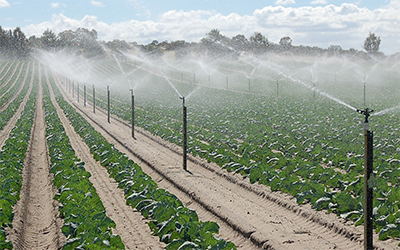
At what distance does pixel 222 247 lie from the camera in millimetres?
6590

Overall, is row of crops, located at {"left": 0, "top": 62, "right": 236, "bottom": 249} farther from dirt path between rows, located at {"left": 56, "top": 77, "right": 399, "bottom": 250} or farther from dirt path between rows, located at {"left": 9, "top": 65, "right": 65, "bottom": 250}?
dirt path between rows, located at {"left": 56, "top": 77, "right": 399, "bottom": 250}

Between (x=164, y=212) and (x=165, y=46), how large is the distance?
4779 inches

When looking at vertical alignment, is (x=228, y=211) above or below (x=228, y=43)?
below

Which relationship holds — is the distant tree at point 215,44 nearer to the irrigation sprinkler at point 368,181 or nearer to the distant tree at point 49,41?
the distant tree at point 49,41

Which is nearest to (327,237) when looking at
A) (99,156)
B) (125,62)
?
(99,156)

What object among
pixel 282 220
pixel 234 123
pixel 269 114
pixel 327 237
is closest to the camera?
pixel 327 237

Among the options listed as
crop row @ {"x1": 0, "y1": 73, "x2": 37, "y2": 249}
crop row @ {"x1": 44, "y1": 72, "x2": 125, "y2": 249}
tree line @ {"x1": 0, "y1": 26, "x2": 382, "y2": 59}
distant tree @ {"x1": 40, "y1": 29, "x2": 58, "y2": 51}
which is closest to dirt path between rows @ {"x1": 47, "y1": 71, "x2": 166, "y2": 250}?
crop row @ {"x1": 44, "y1": 72, "x2": 125, "y2": 249}

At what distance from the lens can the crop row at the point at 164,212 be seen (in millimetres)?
6883

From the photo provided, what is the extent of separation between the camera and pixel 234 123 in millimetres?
22641

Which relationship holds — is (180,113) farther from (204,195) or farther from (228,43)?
(228,43)

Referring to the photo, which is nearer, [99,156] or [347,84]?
[99,156]

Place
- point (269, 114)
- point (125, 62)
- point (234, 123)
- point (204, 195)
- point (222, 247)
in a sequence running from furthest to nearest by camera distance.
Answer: point (125, 62)
point (269, 114)
point (234, 123)
point (204, 195)
point (222, 247)

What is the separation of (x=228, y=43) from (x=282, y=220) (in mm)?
115806

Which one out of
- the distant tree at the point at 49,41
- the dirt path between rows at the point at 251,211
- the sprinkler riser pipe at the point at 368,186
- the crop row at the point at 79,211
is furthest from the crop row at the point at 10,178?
the distant tree at the point at 49,41
